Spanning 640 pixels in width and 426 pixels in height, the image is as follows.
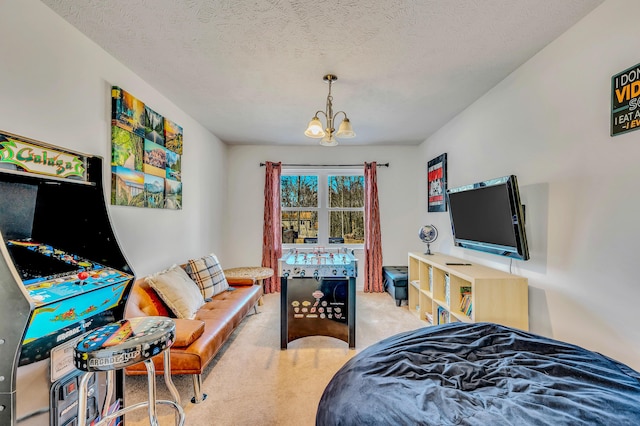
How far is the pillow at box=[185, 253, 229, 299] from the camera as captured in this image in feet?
9.77

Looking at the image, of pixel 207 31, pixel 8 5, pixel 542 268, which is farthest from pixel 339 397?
pixel 8 5

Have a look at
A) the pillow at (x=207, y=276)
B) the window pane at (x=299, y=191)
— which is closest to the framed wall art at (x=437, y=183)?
the window pane at (x=299, y=191)

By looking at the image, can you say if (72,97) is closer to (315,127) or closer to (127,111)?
(127,111)

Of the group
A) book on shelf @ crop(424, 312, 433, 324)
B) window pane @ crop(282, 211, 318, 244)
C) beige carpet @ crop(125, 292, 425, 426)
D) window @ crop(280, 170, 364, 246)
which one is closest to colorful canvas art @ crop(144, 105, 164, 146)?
beige carpet @ crop(125, 292, 425, 426)

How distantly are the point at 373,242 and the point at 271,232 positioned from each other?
1714 mm

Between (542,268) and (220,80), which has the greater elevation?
(220,80)

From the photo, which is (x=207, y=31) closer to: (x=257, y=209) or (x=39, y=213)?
(x=39, y=213)

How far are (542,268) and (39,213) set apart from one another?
3.15 m

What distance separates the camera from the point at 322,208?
5082 mm

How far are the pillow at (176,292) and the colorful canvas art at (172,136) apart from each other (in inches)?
51.7

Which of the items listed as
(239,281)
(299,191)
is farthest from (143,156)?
(299,191)

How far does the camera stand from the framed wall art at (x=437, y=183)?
3881mm

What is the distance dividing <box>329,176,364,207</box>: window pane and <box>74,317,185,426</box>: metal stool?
153 inches

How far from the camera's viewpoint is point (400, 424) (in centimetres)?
98
